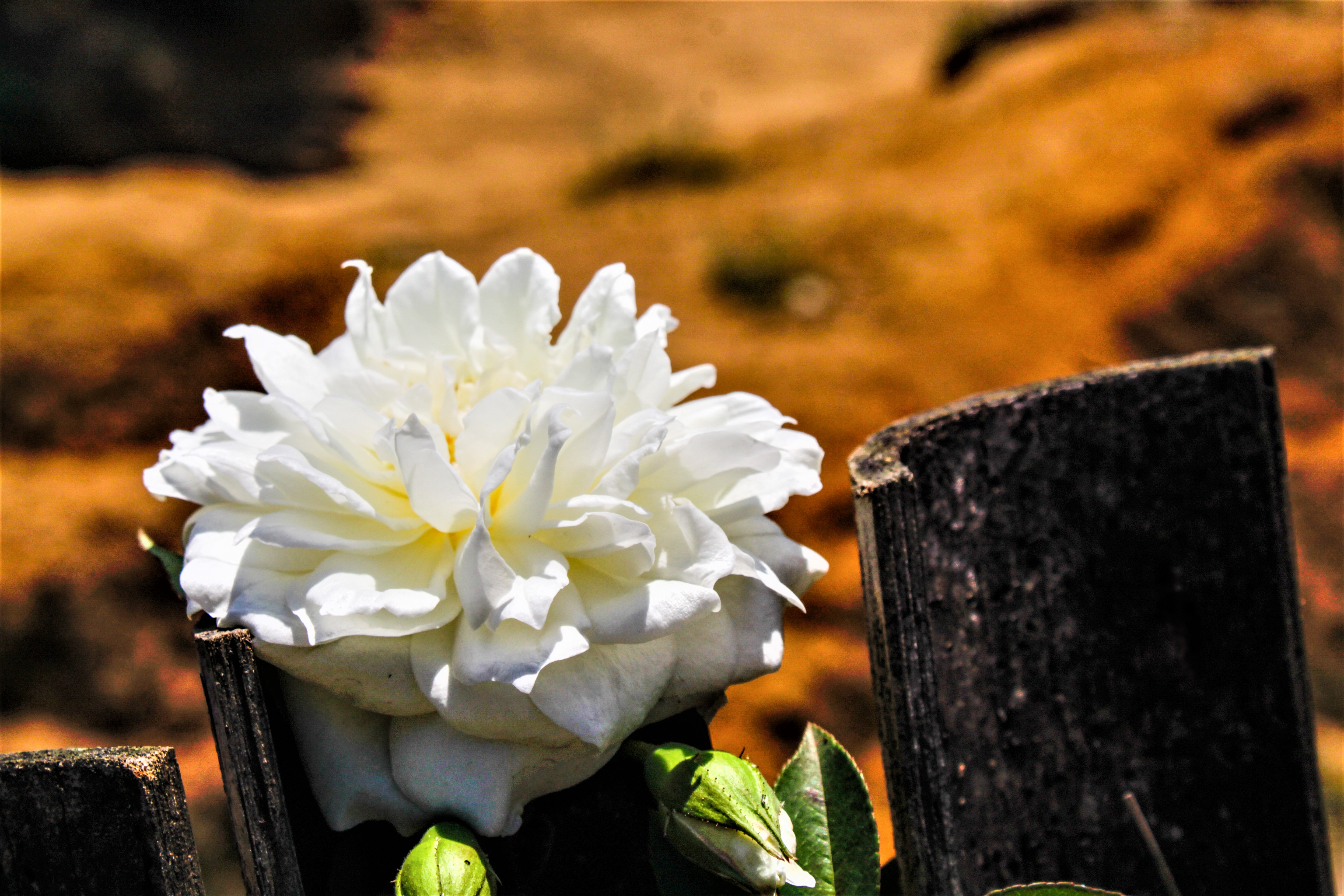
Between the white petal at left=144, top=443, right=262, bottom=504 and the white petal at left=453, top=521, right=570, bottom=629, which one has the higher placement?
the white petal at left=144, top=443, right=262, bottom=504

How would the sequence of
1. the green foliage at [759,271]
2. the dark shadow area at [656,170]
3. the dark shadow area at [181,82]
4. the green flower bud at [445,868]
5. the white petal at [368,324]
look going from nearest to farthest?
1. the green flower bud at [445,868]
2. the white petal at [368,324]
3. the green foliage at [759,271]
4. the dark shadow area at [656,170]
5. the dark shadow area at [181,82]

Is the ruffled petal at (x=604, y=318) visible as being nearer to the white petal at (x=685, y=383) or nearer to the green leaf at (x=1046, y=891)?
the white petal at (x=685, y=383)

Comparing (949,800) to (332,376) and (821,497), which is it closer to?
(332,376)

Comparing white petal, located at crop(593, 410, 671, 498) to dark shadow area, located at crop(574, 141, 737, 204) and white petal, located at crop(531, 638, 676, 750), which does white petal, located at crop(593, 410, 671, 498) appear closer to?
white petal, located at crop(531, 638, 676, 750)

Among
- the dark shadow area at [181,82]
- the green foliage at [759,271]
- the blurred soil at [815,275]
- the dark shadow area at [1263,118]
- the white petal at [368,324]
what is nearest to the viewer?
the white petal at [368,324]

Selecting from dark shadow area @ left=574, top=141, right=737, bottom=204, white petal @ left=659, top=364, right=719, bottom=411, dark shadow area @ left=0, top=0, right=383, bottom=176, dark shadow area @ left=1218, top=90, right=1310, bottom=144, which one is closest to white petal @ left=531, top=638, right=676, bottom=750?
white petal @ left=659, top=364, right=719, bottom=411

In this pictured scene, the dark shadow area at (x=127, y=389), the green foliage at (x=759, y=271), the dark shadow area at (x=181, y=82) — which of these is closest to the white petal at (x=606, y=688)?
the dark shadow area at (x=127, y=389)
